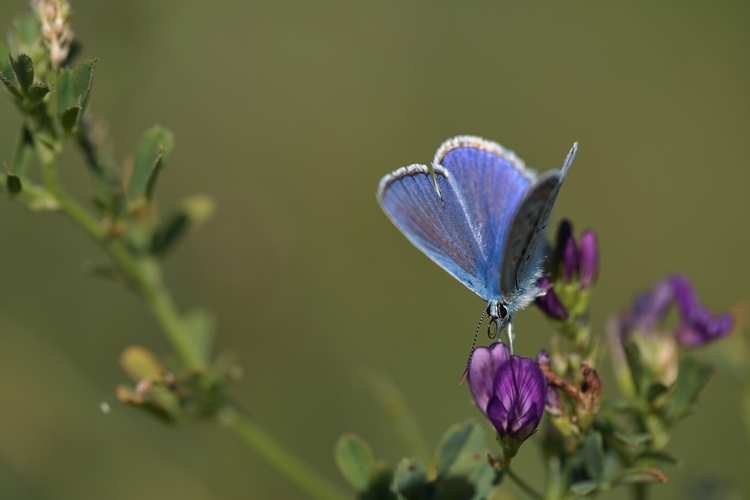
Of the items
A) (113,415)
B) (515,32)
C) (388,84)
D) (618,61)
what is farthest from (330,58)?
(113,415)

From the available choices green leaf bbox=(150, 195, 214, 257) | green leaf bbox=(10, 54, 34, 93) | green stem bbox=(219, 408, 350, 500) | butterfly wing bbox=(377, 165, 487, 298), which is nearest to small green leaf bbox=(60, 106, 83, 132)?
green leaf bbox=(10, 54, 34, 93)

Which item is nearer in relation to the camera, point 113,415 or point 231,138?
point 113,415

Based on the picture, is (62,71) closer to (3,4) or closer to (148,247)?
(148,247)

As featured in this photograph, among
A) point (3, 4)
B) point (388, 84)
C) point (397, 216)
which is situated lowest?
point (397, 216)

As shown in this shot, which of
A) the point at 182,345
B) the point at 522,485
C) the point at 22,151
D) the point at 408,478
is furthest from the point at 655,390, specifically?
the point at 22,151

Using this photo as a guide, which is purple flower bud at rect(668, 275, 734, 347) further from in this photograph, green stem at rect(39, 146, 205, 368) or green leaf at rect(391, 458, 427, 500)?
green stem at rect(39, 146, 205, 368)

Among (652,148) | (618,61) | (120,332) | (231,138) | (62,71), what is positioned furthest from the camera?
(618,61)

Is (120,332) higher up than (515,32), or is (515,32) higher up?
(515,32)
